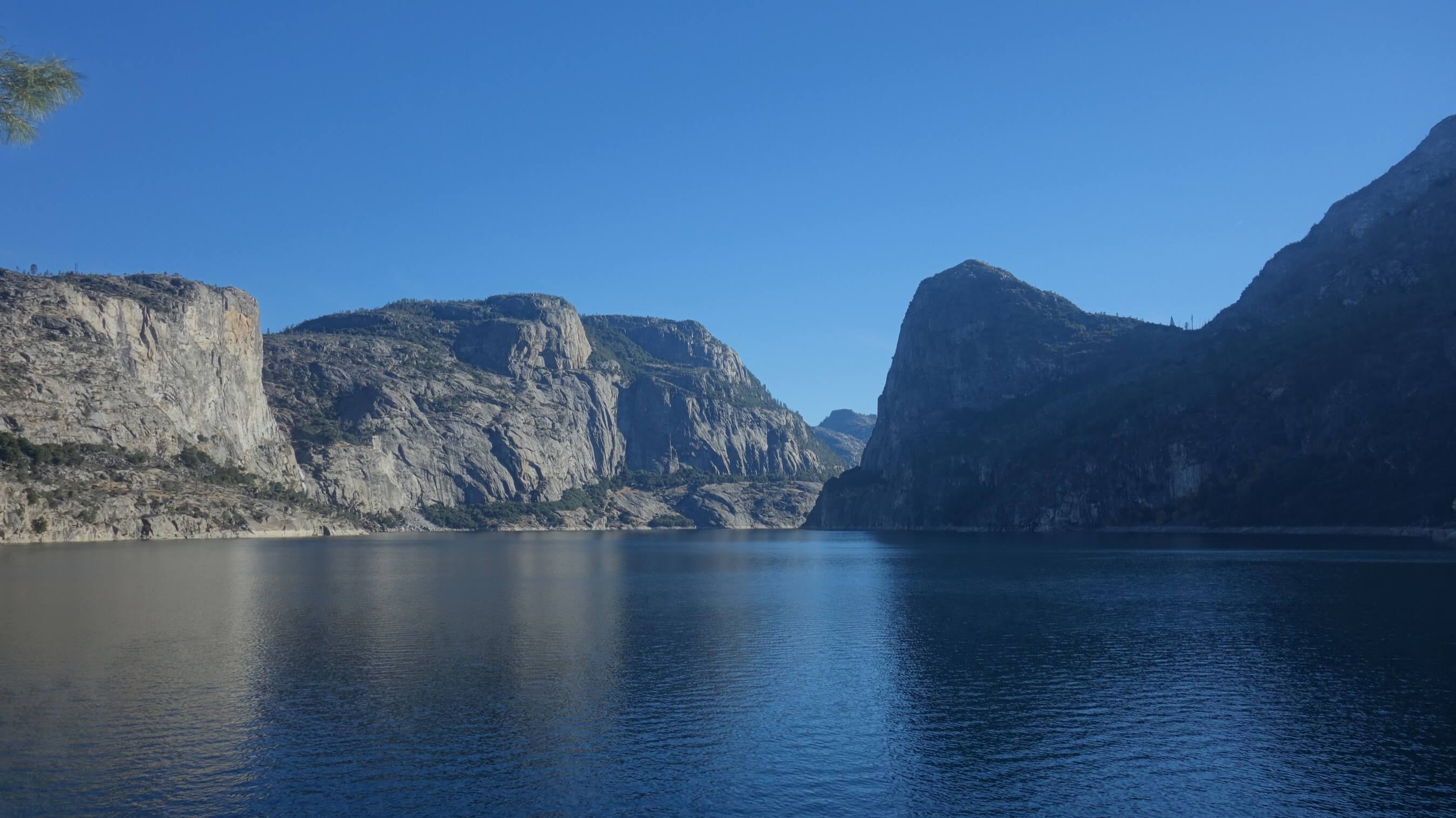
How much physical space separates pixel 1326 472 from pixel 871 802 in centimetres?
18235

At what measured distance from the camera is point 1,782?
32156 mm

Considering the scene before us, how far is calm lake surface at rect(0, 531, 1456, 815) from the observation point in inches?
1278

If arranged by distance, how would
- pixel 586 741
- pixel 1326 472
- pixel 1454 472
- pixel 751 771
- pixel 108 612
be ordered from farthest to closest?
pixel 1326 472, pixel 1454 472, pixel 108 612, pixel 586 741, pixel 751 771

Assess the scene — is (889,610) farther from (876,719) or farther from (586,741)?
(586,741)

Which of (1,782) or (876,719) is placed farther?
(876,719)

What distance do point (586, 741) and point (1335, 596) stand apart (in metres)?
65.7

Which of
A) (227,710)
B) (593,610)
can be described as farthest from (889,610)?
(227,710)

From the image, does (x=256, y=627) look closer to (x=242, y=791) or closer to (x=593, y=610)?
A: (x=593, y=610)

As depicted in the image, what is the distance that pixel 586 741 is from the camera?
127 ft

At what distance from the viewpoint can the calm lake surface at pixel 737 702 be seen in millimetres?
32469

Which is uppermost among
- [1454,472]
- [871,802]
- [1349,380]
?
[1349,380]

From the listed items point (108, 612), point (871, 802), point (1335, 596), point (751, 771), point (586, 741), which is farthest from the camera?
point (1335, 596)

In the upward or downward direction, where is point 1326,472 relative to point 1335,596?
upward

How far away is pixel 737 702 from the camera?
4522 centimetres
